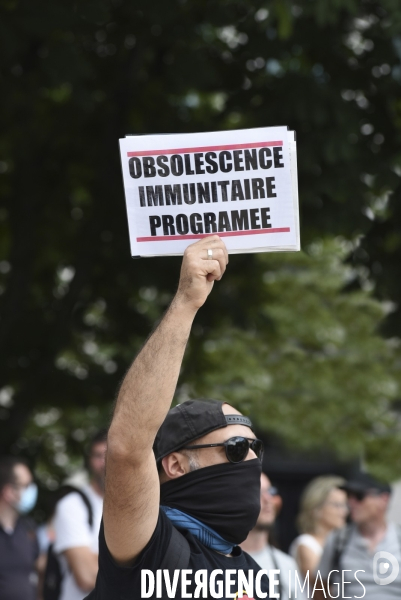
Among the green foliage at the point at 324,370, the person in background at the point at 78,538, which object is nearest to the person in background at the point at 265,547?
the person in background at the point at 78,538

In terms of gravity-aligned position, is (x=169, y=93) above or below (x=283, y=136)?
above

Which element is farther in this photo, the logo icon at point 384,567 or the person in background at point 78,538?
the logo icon at point 384,567

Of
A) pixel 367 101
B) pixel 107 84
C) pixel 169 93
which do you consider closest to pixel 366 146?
pixel 367 101

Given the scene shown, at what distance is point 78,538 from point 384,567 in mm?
1776

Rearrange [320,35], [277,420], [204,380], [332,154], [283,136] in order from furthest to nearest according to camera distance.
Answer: [277,420] → [204,380] → [320,35] → [332,154] → [283,136]

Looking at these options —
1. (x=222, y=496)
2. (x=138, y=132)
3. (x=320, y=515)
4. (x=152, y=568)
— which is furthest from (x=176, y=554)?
(x=138, y=132)

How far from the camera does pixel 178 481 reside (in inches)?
106

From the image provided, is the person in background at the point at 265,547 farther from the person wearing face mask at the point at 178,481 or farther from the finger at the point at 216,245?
the finger at the point at 216,245

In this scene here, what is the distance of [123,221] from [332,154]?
2.12m

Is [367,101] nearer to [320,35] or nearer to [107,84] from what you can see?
[320,35]

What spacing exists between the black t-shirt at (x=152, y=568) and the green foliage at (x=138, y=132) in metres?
3.01

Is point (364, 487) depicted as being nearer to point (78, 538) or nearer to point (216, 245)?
point (78, 538)

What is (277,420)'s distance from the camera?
15.9 m

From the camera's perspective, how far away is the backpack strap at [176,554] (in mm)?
2404
